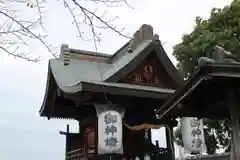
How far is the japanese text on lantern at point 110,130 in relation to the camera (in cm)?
1159

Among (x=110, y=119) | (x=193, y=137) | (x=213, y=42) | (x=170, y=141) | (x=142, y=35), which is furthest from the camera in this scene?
(x=213, y=42)

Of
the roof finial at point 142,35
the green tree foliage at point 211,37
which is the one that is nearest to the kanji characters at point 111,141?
the roof finial at point 142,35

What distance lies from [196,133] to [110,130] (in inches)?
108

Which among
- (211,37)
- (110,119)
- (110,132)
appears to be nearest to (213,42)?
(211,37)

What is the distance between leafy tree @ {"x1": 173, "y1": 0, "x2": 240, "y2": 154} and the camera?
58.7ft

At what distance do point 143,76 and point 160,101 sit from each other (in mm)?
1142

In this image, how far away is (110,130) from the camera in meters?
11.6

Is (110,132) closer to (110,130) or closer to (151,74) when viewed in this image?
(110,130)

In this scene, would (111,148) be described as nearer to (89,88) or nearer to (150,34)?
(89,88)

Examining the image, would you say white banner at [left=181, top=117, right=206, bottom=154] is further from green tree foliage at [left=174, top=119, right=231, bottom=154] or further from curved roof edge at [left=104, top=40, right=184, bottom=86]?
green tree foliage at [left=174, top=119, right=231, bottom=154]

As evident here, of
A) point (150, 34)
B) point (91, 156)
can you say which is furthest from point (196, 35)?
point (91, 156)

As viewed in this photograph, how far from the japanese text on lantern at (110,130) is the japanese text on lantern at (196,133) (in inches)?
95.4

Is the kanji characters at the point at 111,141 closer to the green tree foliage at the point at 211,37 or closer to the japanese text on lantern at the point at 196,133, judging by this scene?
the japanese text on lantern at the point at 196,133

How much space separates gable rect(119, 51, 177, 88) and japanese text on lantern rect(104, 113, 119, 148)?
215 cm
